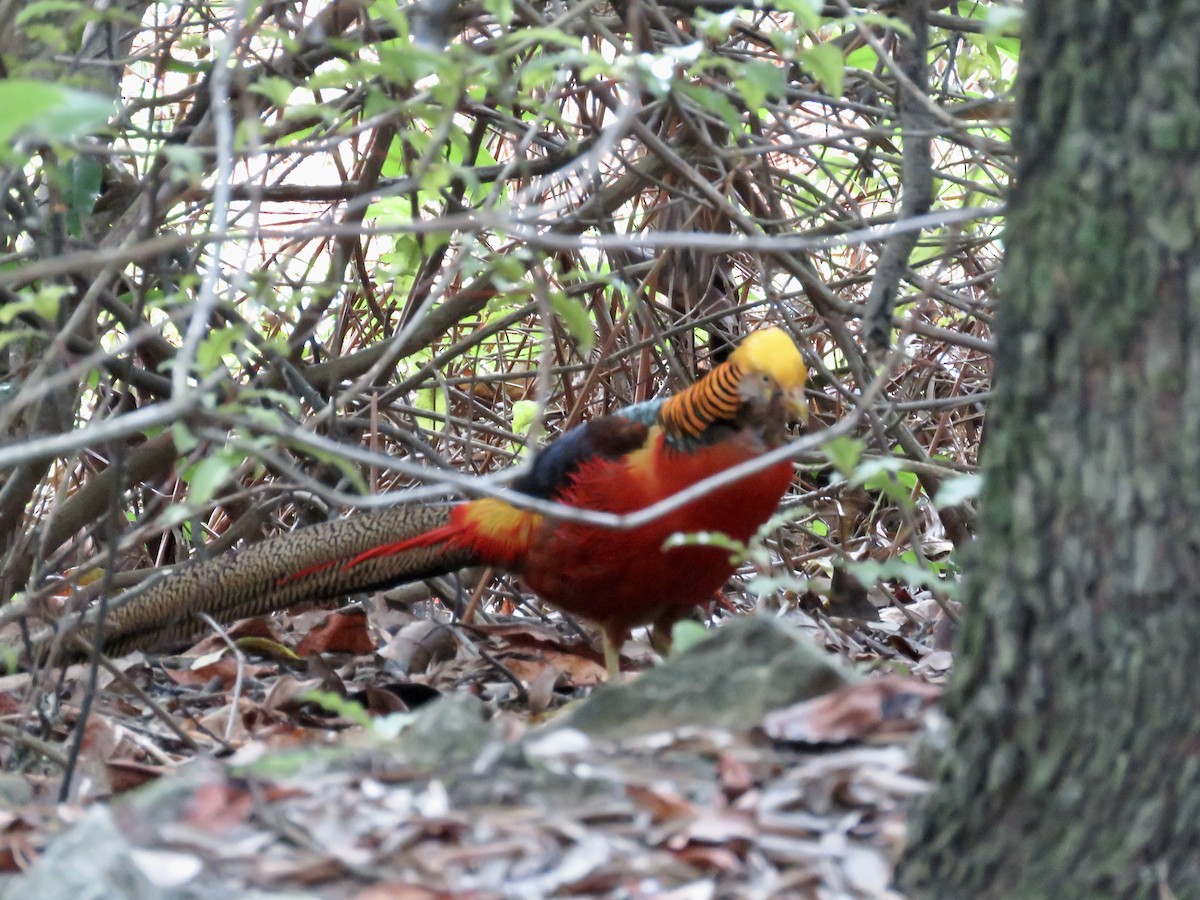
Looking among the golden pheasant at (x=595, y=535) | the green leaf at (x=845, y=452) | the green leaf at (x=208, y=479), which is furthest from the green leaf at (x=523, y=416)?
the green leaf at (x=208, y=479)

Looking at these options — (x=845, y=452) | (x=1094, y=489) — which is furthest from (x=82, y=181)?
(x=1094, y=489)

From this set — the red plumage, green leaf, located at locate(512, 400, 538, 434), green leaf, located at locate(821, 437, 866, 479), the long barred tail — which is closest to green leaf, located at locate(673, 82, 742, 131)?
green leaf, located at locate(821, 437, 866, 479)

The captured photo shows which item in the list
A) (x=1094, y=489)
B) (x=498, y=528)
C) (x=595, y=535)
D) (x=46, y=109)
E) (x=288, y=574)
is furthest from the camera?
(x=498, y=528)

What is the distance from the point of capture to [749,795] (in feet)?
6.04

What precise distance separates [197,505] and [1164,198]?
49.5 inches

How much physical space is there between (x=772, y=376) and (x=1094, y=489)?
2.01 m

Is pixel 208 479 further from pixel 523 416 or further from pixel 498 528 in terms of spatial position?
pixel 523 416

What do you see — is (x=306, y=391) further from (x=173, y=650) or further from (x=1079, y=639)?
(x=1079, y=639)

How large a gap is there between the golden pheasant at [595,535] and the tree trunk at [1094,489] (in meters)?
1.84

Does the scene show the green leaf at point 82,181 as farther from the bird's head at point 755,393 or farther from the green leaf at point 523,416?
the green leaf at point 523,416

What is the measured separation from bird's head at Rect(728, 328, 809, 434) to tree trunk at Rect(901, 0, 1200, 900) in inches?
74.9

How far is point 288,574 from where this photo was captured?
12.5ft

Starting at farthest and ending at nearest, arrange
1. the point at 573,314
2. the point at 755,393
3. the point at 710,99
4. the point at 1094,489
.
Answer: the point at 755,393 < the point at 710,99 < the point at 573,314 < the point at 1094,489

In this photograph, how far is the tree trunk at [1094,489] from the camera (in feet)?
4.58
